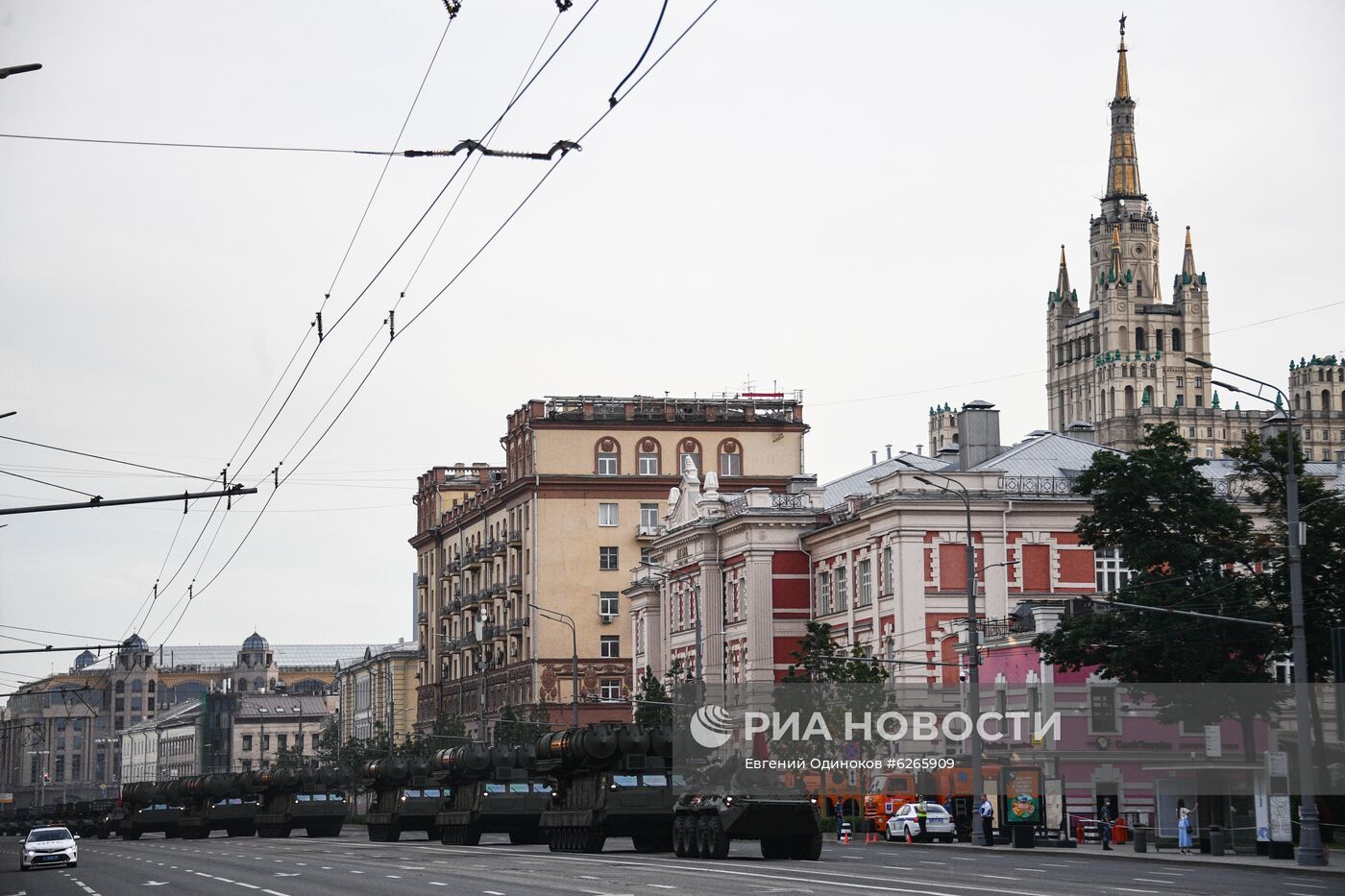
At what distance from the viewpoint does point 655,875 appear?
36.5 m

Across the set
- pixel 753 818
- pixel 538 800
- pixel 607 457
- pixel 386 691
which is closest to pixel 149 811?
pixel 607 457

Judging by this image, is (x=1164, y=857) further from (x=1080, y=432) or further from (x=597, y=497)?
(x=597, y=497)

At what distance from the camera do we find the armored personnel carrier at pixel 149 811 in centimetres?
9106

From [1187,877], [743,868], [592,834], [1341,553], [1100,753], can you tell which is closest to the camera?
[1187,877]

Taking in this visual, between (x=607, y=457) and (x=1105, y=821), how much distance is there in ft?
191

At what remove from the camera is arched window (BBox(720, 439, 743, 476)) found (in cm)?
10738

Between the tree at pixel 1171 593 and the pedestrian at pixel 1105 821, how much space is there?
3.11m

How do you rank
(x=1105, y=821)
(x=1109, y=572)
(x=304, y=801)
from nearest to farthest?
1. (x=1105, y=821)
2. (x=1109, y=572)
3. (x=304, y=801)

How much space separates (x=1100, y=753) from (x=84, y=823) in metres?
64.2

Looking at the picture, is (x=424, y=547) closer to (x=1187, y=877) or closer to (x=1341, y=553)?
(x=1341, y=553)

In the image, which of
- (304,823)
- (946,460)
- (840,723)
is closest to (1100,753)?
(840,723)

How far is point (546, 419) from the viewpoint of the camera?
346 feet

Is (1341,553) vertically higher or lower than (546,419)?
lower

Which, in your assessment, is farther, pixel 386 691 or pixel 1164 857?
pixel 386 691
